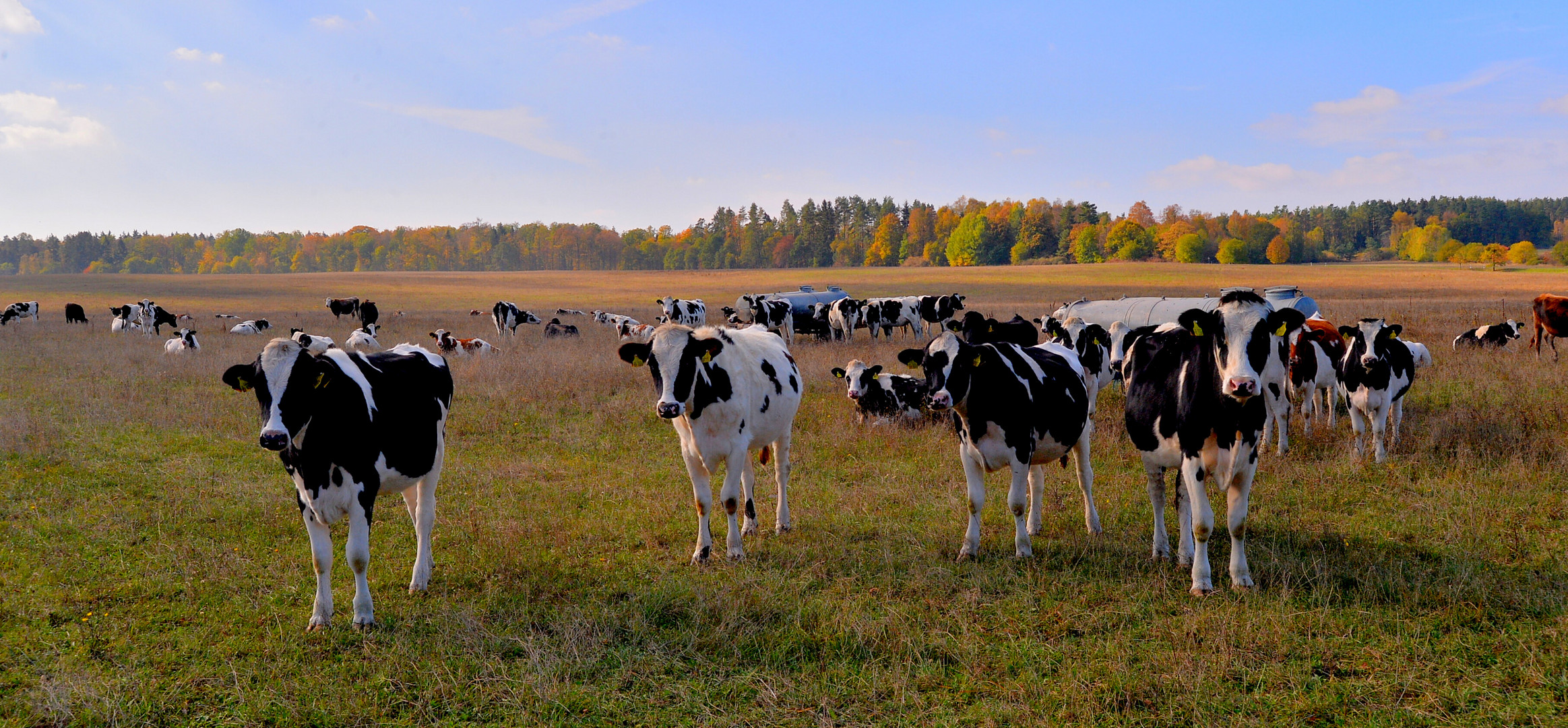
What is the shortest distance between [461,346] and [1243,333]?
2243 cm

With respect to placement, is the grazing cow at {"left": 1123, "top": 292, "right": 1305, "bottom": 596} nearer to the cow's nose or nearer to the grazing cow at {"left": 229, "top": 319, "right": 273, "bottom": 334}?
the cow's nose

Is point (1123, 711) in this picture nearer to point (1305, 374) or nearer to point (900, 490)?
point (900, 490)

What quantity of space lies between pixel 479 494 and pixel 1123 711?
23.7ft

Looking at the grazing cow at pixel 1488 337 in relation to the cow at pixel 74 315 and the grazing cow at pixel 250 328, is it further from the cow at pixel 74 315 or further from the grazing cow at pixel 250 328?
the cow at pixel 74 315

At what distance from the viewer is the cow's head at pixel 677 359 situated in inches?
277

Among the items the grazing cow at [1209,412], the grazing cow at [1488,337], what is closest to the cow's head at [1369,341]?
the grazing cow at [1209,412]

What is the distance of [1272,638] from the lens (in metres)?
5.38

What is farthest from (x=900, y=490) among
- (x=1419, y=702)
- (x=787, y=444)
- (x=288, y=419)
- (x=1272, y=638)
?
(x=288, y=419)

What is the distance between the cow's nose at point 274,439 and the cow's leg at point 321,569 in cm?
80

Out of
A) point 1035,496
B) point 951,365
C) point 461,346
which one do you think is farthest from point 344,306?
point 951,365

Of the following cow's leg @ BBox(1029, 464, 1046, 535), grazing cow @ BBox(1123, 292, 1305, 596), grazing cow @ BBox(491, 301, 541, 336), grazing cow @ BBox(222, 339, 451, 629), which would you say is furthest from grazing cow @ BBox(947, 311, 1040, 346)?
grazing cow @ BBox(491, 301, 541, 336)

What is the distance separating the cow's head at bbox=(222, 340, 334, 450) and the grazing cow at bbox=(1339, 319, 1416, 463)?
426 inches

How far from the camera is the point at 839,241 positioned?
13050 cm

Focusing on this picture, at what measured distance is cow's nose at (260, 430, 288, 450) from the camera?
5.19 meters
